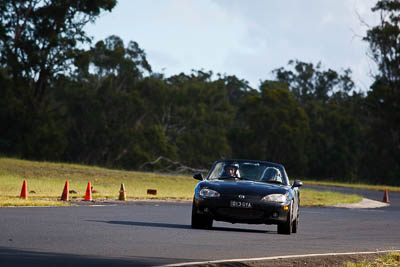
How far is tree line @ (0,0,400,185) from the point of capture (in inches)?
2798

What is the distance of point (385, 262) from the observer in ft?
38.2

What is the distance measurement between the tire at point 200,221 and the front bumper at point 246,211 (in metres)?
0.49

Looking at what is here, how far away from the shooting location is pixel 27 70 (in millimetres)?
69250

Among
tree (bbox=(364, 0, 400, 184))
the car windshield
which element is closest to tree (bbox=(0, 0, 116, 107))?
tree (bbox=(364, 0, 400, 184))

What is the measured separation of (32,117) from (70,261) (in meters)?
57.7

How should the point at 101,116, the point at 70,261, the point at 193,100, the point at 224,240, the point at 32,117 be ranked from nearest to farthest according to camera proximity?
the point at 70,261 < the point at 224,240 < the point at 32,117 < the point at 101,116 < the point at 193,100

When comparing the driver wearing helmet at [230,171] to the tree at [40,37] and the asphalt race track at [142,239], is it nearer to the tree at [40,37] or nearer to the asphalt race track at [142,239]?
the asphalt race track at [142,239]

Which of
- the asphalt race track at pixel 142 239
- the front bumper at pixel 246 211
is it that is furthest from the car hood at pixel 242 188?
the asphalt race track at pixel 142 239

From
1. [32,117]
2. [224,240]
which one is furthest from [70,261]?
[32,117]

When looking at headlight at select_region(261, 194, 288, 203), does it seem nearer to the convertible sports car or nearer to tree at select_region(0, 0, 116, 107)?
the convertible sports car

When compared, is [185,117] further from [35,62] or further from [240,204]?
[240,204]

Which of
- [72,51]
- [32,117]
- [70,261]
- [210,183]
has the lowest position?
[70,261]

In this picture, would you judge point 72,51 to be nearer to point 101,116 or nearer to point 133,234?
point 101,116

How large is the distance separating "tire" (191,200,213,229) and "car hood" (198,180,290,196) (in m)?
0.66
